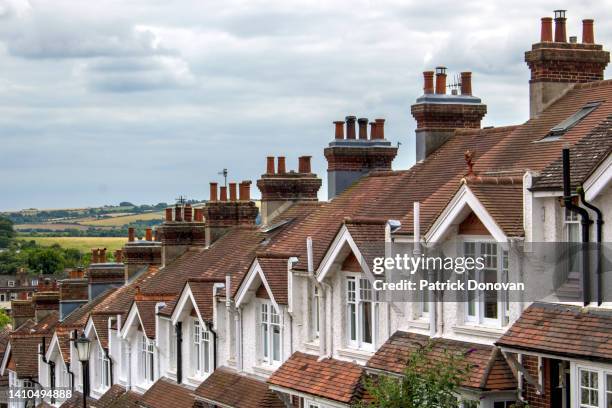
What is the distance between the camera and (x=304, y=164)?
4319 centimetres

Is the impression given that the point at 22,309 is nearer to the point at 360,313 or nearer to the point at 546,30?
the point at 360,313

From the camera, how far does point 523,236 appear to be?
22.6 m

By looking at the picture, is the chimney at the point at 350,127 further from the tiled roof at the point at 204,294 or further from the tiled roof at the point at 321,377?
the tiled roof at the point at 321,377

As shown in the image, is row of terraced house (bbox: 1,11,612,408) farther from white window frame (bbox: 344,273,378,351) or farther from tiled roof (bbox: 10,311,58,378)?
tiled roof (bbox: 10,311,58,378)

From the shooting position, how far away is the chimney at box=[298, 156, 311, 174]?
140ft

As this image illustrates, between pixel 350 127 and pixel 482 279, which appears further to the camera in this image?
pixel 350 127

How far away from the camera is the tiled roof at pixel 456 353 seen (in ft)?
75.2

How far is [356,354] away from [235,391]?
263 inches

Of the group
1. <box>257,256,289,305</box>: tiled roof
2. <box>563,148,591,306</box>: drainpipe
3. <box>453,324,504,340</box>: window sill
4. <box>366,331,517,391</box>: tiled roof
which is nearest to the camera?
<box>563,148,591,306</box>: drainpipe

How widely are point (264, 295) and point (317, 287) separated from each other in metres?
3.62

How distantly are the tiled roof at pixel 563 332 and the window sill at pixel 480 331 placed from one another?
1189 millimetres

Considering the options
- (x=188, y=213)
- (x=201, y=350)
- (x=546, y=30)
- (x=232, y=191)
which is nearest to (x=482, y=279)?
(x=546, y=30)

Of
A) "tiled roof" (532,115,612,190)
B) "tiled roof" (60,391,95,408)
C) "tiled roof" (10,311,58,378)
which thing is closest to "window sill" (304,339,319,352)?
"tiled roof" (532,115,612,190)

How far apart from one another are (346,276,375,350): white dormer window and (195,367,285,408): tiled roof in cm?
380
